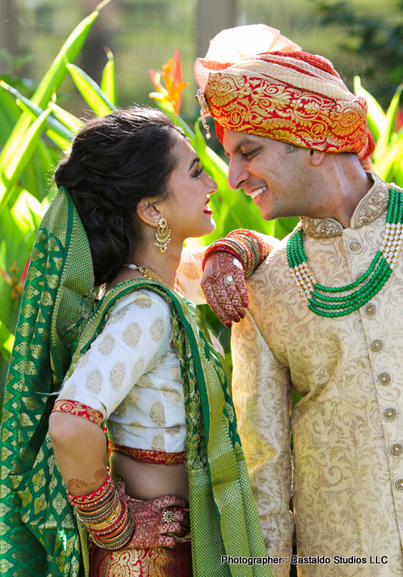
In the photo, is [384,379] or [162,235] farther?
[162,235]

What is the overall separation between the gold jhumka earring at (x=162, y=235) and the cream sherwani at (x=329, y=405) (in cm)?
24

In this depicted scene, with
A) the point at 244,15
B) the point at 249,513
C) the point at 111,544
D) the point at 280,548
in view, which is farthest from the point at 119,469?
the point at 244,15

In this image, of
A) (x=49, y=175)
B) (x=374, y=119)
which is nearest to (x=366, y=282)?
(x=49, y=175)

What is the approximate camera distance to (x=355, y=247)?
139cm

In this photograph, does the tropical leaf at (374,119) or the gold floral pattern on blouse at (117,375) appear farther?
the tropical leaf at (374,119)

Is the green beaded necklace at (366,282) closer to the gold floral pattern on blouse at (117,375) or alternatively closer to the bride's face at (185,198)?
the bride's face at (185,198)

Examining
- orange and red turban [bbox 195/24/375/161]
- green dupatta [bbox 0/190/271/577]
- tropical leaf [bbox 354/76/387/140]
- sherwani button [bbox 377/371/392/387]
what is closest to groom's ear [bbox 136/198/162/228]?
green dupatta [bbox 0/190/271/577]

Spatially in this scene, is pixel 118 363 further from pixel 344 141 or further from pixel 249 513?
pixel 344 141

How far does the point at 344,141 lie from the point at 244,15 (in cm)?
360

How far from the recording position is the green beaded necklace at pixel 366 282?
53.2 inches

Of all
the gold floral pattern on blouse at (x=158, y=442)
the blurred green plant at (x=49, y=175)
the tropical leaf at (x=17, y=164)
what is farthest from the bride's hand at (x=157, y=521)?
the tropical leaf at (x=17, y=164)

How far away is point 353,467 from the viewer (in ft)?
4.40

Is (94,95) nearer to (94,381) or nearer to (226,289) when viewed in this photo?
(226,289)

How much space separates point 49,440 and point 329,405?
597 millimetres
